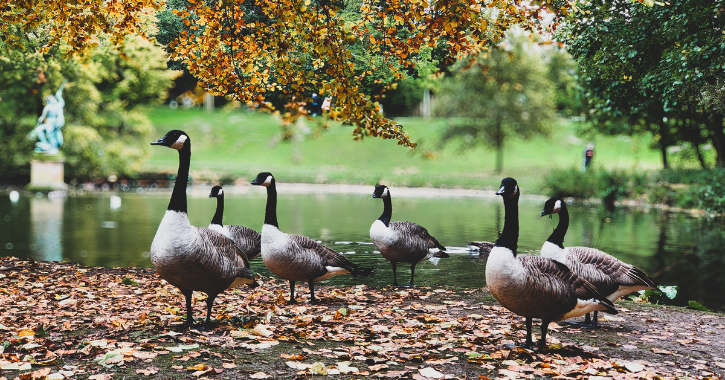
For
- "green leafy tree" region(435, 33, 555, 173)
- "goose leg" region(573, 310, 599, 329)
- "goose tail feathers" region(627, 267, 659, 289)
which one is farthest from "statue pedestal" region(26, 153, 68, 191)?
"goose tail feathers" region(627, 267, 659, 289)

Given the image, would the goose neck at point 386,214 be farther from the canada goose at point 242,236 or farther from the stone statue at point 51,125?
the stone statue at point 51,125

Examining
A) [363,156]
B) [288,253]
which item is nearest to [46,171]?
[363,156]

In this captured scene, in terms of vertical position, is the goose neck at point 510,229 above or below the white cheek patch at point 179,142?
below

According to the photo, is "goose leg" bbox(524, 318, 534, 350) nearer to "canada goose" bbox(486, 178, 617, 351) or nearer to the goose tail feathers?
"canada goose" bbox(486, 178, 617, 351)

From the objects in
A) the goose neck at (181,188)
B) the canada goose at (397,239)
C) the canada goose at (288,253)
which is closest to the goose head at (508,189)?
the canada goose at (288,253)

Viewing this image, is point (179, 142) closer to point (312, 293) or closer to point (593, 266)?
point (312, 293)

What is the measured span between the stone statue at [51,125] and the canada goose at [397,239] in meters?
24.2

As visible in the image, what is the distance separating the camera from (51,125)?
30.3 m

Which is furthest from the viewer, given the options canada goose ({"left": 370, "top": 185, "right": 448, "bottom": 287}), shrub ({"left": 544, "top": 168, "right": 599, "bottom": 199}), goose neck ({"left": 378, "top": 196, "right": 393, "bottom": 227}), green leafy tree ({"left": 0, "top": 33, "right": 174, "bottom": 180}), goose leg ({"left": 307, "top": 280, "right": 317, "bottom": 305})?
green leafy tree ({"left": 0, "top": 33, "right": 174, "bottom": 180})

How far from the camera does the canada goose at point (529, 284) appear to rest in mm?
5516

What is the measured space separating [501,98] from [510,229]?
38193 mm

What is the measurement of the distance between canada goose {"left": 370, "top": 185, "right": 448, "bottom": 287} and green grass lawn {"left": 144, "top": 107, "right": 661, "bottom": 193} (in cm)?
2825

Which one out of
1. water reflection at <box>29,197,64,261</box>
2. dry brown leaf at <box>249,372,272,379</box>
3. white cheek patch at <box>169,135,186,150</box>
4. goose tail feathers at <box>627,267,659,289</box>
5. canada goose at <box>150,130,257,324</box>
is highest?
white cheek patch at <box>169,135,186,150</box>

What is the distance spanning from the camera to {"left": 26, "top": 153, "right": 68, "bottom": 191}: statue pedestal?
31.8 m
